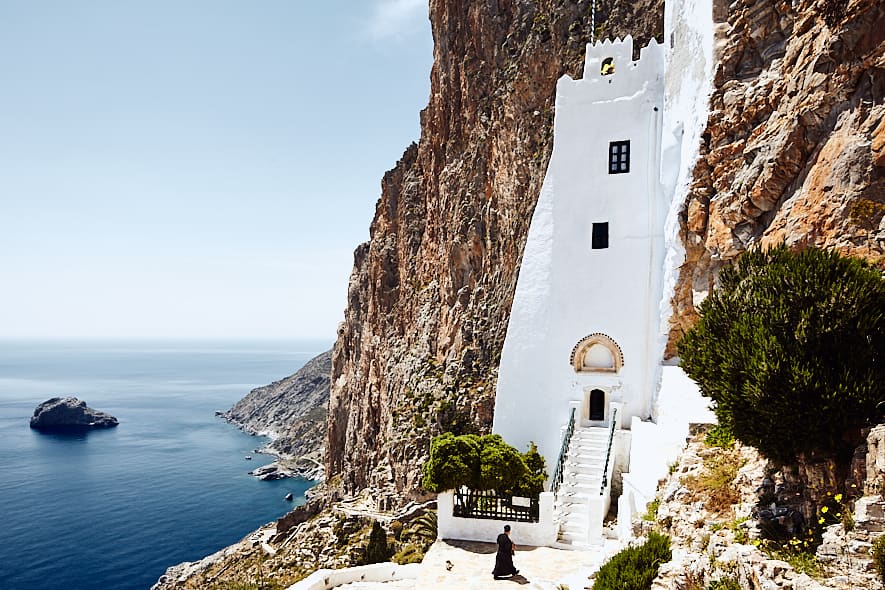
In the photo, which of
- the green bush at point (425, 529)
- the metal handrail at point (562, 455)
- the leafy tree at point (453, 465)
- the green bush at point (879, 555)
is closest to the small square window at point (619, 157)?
the metal handrail at point (562, 455)

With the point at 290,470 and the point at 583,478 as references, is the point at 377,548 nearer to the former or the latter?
the point at 583,478

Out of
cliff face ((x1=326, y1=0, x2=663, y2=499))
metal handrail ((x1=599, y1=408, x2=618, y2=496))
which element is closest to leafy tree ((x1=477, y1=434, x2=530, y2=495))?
metal handrail ((x1=599, y1=408, x2=618, y2=496))

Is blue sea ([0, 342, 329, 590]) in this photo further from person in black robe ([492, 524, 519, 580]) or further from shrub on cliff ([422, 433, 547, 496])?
person in black robe ([492, 524, 519, 580])

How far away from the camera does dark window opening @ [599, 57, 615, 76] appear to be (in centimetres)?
2125

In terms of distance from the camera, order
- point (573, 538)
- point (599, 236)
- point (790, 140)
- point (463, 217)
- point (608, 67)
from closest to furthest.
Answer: point (790, 140) → point (573, 538) → point (599, 236) → point (608, 67) → point (463, 217)

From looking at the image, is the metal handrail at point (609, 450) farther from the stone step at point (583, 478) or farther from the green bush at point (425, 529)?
the green bush at point (425, 529)

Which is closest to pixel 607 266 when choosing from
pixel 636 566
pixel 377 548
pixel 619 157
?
pixel 619 157

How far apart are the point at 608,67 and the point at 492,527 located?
1630 centimetres

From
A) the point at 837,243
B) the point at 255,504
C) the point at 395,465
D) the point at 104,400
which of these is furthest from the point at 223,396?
the point at 837,243

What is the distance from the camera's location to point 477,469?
50.8 ft

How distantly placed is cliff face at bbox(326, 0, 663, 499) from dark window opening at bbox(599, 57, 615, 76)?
6135mm

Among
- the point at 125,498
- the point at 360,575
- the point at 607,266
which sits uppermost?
the point at 607,266

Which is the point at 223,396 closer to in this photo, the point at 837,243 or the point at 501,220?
the point at 501,220

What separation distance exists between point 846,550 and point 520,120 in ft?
90.3
